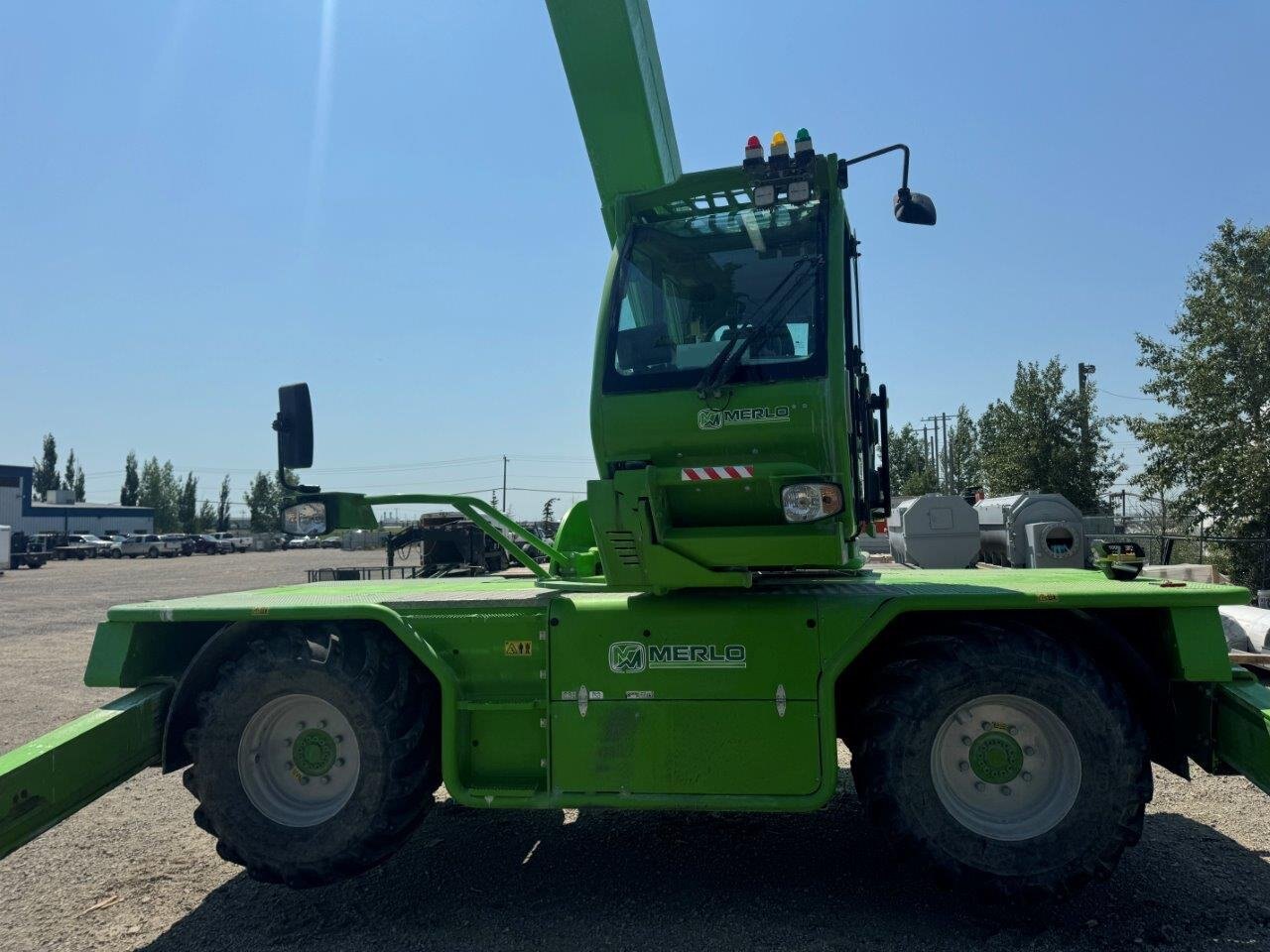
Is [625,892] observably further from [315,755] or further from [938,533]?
[938,533]

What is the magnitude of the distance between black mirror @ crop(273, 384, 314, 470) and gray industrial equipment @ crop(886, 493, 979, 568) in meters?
8.44

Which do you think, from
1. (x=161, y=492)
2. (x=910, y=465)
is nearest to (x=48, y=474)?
(x=161, y=492)

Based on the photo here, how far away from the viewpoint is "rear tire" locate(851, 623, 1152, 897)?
3.68 meters

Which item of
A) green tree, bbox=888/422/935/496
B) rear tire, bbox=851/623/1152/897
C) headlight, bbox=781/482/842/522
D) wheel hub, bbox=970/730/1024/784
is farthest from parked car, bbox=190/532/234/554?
wheel hub, bbox=970/730/1024/784

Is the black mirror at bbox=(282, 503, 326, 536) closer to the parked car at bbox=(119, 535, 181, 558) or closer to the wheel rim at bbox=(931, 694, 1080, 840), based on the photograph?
the wheel rim at bbox=(931, 694, 1080, 840)

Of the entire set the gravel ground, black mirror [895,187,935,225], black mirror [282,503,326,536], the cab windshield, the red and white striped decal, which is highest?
black mirror [895,187,935,225]

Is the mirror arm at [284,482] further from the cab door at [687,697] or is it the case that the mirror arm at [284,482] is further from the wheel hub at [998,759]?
the wheel hub at [998,759]

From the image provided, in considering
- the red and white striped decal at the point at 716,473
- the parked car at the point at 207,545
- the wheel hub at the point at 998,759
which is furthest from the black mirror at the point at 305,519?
the parked car at the point at 207,545

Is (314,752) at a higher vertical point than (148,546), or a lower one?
lower

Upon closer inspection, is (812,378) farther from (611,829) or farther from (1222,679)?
(611,829)

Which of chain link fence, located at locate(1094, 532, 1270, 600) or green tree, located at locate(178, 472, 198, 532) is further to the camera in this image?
green tree, located at locate(178, 472, 198, 532)

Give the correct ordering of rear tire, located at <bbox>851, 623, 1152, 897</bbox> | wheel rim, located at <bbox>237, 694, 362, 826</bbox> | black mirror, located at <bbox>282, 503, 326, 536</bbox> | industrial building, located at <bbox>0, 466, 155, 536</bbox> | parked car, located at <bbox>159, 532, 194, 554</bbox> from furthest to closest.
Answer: industrial building, located at <bbox>0, 466, 155, 536</bbox> → parked car, located at <bbox>159, 532, 194, 554</bbox> → black mirror, located at <bbox>282, 503, 326, 536</bbox> → wheel rim, located at <bbox>237, 694, 362, 826</bbox> → rear tire, located at <bbox>851, 623, 1152, 897</bbox>

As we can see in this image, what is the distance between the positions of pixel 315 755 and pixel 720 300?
313 centimetres

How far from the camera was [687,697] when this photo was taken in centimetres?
397
